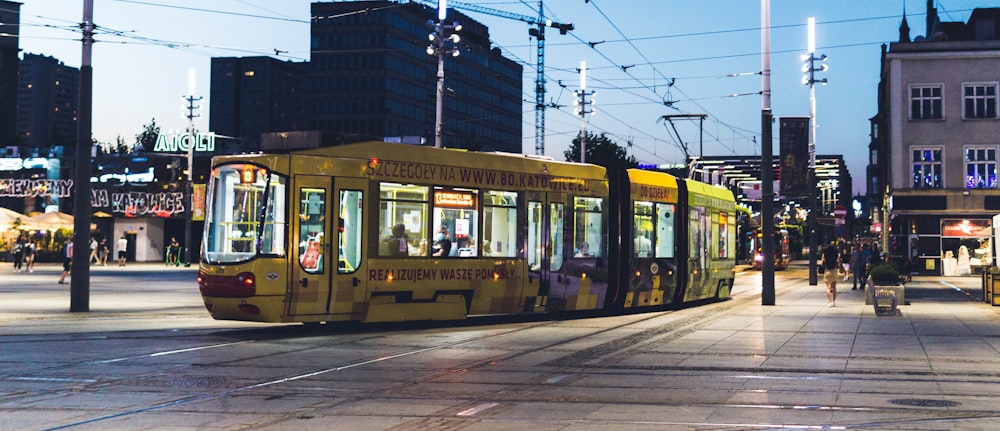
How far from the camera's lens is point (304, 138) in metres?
17.2

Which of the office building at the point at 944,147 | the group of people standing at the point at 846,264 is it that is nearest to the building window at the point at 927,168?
the office building at the point at 944,147

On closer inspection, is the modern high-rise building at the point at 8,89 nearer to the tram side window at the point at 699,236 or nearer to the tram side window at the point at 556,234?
the tram side window at the point at 699,236

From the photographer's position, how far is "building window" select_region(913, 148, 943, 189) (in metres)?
52.0

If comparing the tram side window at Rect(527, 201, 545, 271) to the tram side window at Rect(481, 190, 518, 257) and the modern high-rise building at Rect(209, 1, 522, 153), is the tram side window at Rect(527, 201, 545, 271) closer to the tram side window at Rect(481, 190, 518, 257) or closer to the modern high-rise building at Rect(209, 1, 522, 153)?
the tram side window at Rect(481, 190, 518, 257)

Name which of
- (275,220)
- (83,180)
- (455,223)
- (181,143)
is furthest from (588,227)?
(181,143)

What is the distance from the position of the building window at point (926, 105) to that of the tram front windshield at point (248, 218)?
140 ft

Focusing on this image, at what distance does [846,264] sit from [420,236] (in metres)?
37.4

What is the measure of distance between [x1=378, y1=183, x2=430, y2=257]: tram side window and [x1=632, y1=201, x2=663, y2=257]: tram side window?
612 centimetres

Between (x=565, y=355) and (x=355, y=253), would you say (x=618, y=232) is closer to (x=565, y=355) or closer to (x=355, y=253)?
(x=355, y=253)

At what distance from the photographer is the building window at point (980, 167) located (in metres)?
51.2

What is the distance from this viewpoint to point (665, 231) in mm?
24547

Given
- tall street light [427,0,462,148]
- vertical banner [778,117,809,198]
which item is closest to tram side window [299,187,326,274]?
tall street light [427,0,462,148]

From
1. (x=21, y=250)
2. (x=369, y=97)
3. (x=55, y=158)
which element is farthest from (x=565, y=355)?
(x=369, y=97)

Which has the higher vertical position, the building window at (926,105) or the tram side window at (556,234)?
the building window at (926,105)
